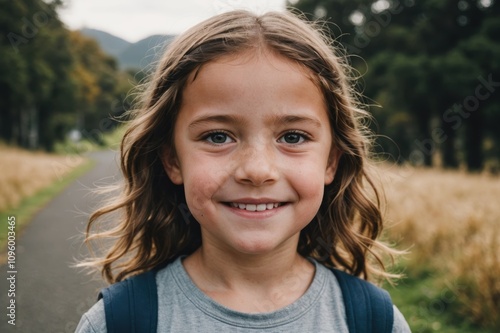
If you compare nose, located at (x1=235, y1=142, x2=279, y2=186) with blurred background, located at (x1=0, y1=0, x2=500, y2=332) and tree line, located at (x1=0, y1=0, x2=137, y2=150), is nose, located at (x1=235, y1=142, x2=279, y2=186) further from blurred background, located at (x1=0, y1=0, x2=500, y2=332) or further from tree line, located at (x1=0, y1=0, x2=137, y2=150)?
tree line, located at (x1=0, y1=0, x2=137, y2=150)

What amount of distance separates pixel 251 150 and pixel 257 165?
0.19 ft

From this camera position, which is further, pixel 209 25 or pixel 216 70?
pixel 209 25

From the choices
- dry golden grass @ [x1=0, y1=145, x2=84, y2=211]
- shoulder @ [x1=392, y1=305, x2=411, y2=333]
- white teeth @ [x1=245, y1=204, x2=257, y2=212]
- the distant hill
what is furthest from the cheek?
dry golden grass @ [x1=0, y1=145, x2=84, y2=211]

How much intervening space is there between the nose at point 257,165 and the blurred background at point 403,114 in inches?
37.0

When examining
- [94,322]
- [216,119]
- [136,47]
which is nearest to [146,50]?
[136,47]

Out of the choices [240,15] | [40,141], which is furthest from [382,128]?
[240,15]

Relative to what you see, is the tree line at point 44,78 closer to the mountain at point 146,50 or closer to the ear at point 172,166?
the mountain at point 146,50

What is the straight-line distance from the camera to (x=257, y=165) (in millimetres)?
1555

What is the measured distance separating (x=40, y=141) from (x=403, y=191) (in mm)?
24890

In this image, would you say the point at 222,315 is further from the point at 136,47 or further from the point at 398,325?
the point at 136,47

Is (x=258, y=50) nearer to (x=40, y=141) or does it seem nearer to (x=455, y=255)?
(x=455, y=255)

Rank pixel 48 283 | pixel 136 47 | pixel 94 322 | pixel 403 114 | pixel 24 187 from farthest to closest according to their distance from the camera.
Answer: pixel 403 114
pixel 24 187
pixel 48 283
pixel 136 47
pixel 94 322

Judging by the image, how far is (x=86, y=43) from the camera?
36.8 meters

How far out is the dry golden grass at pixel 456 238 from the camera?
4.15m
